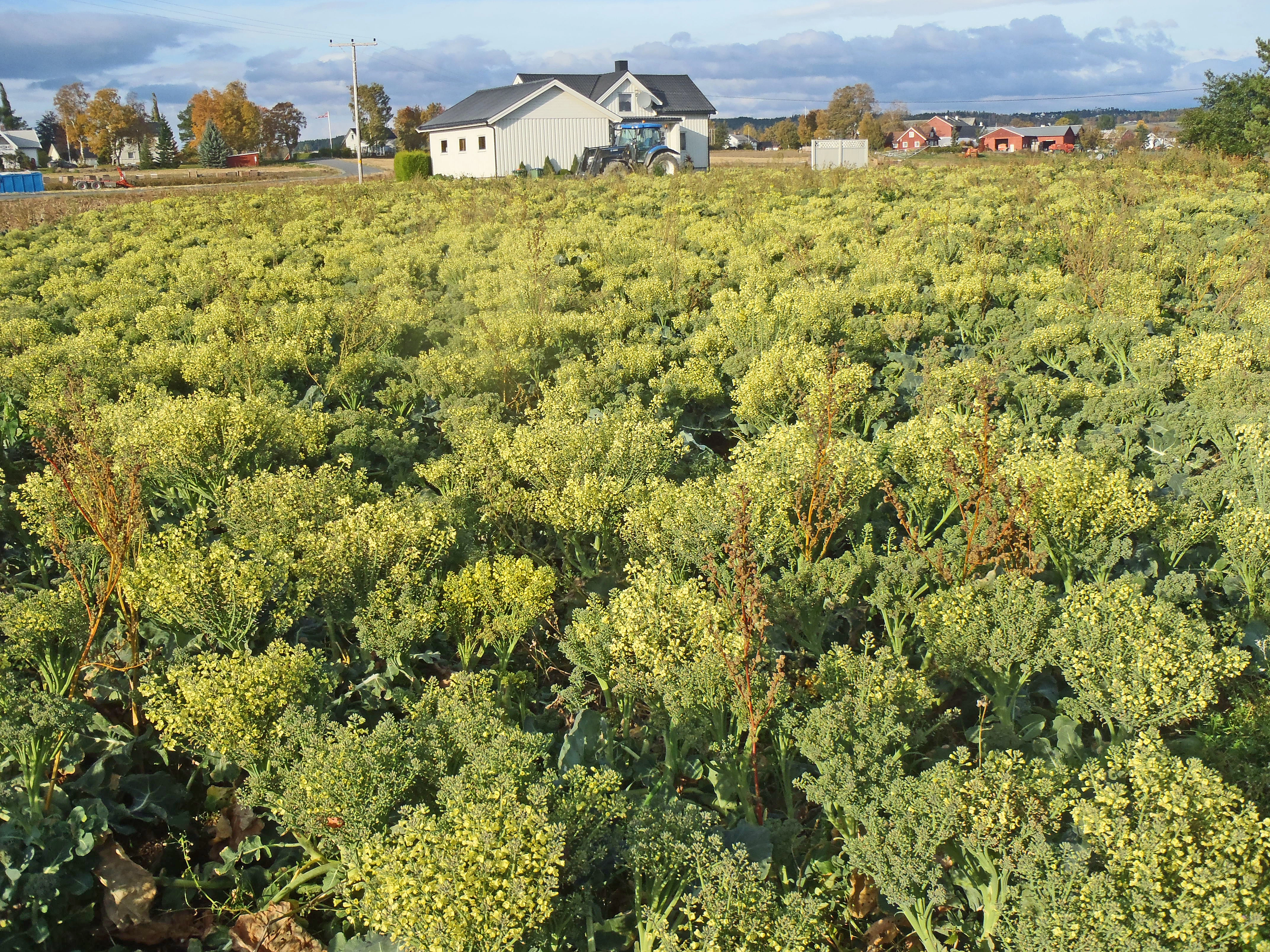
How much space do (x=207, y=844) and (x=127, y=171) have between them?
82.0 meters

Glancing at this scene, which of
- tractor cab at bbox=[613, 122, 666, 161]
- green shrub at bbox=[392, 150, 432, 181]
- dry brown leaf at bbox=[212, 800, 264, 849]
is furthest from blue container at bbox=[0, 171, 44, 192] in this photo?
dry brown leaf at bbox=[212, 800, 264, 849]

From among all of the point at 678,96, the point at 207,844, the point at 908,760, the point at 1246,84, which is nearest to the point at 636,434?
the point at 908,760

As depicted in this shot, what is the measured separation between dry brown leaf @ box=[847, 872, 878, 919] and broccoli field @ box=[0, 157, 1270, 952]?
0.02 meters

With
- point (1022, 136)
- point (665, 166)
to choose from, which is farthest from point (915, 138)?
point (665, 166)

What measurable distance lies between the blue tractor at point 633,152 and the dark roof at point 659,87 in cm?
965

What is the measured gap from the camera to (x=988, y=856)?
9.41 feet

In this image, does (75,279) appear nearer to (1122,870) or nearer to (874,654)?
(874,654)

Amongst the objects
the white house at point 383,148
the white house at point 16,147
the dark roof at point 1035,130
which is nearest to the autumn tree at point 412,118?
the white house at point 383,148

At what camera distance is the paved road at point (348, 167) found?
5325 centimetres

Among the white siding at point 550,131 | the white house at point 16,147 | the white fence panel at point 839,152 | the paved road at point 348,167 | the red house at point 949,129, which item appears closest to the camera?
the white fence panel at point 839,152

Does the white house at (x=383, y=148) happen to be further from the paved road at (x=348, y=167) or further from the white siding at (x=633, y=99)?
the white siding at (x=633, y=99)

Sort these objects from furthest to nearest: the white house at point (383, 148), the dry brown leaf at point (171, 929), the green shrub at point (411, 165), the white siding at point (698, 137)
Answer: the white house at point (383, 148) → the white siding at point (698, 137) → the green shrub at point (411, 165) → the dry brown leaf at point (171, 929)

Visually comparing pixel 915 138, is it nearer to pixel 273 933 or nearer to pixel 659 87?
pixel 659 87

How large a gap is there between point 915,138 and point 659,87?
313 ft
